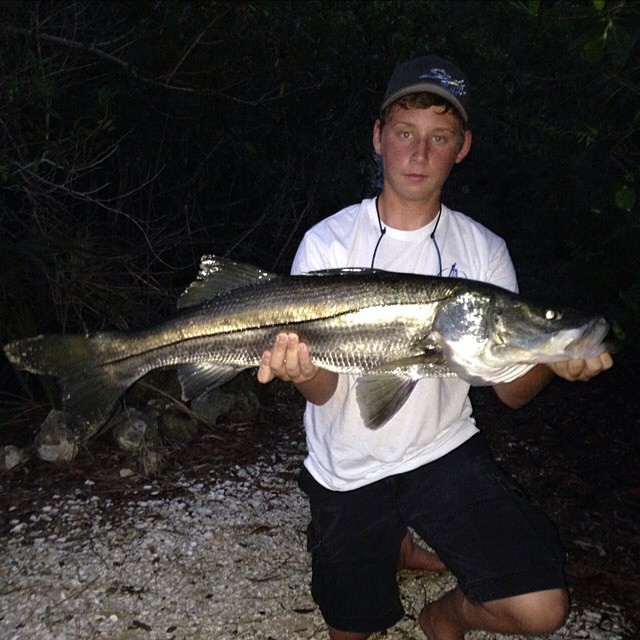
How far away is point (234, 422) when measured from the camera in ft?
19.8

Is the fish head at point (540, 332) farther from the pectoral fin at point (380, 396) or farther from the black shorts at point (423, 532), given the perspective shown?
the black shorts at point (423, 532)

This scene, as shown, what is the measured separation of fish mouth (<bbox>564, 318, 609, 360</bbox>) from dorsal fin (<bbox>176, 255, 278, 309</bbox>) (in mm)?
1434

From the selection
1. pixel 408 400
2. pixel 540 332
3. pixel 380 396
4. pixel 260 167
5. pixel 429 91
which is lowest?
pixel 408 400

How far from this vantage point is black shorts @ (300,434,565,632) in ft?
9.46

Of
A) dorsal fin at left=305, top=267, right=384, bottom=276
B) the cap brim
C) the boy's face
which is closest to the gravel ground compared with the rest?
dorsal fin at left=305, top=267, right=384, bottom=276

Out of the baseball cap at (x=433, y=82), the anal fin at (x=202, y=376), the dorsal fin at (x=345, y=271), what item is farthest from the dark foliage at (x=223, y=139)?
the anal fin at (x=202, y=376)

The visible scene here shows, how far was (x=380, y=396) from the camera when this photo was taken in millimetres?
2971

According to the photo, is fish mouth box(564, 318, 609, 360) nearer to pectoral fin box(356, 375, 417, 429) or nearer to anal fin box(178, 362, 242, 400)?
pectoral fin box(356, 375, 417, 429)

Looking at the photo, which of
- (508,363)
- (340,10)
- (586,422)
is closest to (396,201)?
(508,363)

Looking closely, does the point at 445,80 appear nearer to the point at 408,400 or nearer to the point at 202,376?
the point at 408,400

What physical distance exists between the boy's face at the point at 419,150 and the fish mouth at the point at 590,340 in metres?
1.05

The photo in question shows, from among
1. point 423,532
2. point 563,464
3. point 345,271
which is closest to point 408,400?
point 423,532

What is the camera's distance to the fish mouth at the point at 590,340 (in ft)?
8.95

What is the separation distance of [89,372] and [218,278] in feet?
2.69
